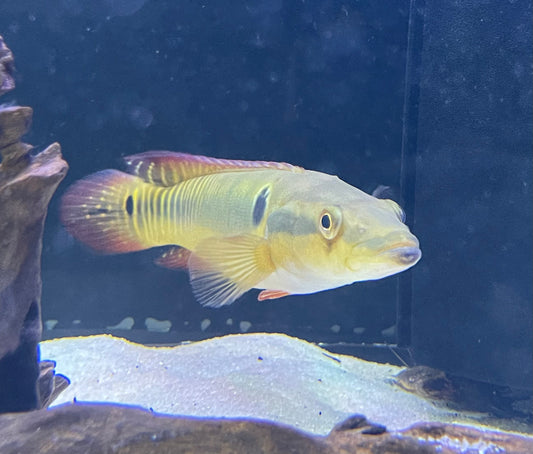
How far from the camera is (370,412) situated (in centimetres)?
430

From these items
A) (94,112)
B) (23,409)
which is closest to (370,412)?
(23,409)

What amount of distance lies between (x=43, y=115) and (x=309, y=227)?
484 centimetres

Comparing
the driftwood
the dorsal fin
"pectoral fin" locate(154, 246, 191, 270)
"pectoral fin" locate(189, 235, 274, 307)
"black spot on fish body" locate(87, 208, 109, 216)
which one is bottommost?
the driftwood

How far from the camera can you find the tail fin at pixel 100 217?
320 centimetres

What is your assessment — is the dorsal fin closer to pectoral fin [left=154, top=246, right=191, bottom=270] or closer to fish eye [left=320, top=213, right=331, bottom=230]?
pectoral fin [left=154, top=246, right=191, bottom=270]

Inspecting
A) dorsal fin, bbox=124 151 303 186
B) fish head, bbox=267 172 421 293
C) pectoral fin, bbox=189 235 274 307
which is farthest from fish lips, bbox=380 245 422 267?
dorsal fin, bbox=124 151 303 186

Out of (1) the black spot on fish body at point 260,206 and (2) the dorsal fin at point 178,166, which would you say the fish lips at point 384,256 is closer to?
(1) the black spot on fish body at point 260,206

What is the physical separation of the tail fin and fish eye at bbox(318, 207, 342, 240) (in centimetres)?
137

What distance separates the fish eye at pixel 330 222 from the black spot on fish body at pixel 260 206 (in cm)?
48

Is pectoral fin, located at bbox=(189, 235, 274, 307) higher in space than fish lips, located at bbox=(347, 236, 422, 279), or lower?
lower

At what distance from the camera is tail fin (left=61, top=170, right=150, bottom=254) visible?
320 cm

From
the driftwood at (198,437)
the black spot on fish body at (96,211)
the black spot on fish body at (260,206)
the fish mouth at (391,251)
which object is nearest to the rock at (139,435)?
the driftwood at (198,437)

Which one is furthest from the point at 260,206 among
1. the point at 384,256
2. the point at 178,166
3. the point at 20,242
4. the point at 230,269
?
the point at 20,242

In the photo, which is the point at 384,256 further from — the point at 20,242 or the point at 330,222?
the point at 20,242
